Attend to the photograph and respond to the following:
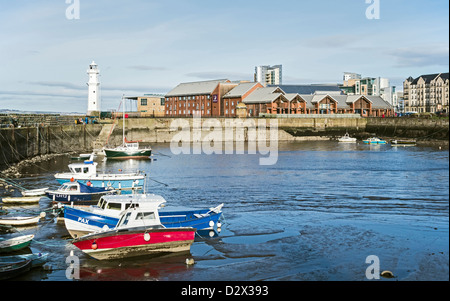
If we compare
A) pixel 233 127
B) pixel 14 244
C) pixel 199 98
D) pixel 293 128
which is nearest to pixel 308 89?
pixel 199 98

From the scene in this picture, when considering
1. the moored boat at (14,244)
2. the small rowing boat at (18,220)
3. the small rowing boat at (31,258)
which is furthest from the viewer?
the small rowing boat at (18,220)

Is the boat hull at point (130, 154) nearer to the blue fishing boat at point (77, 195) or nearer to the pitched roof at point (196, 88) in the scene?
the blue fishing boat at point (77, 195)

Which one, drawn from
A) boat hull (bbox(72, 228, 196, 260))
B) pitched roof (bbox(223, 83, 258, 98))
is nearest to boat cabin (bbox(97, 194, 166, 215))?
boat hull (bbox(72, 228, 196, 260))

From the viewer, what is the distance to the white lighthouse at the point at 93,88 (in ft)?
328

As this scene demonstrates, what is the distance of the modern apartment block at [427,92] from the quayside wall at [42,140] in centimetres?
11178

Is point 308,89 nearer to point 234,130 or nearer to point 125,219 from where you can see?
point 234,130

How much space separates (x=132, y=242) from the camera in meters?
20.3

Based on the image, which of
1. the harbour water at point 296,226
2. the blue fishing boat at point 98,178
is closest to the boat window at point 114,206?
the harbour water at point 296,226

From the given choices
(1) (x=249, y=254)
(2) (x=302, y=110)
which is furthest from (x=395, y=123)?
(1) (x=249, y=254)

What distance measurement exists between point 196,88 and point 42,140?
6433cm

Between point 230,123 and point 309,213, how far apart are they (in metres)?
70.4

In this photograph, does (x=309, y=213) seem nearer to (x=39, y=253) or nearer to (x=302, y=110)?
(x=39, y=253)

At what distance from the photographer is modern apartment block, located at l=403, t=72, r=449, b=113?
6132 inches
